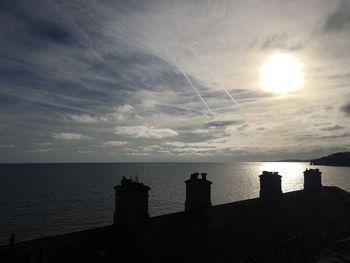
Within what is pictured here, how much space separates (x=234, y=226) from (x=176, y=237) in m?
5.66

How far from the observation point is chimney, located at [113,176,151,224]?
18.8 m

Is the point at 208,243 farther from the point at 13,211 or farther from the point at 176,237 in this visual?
the point at 13,211

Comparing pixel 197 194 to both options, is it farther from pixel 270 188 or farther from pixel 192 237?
pixel 270 188

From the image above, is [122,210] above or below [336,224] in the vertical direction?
above

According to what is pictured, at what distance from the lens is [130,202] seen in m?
18.8

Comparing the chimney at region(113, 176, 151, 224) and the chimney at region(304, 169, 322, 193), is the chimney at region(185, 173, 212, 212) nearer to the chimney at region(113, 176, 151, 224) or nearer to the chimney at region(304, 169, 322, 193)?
the chimney at region(113, 176, 151, 224)

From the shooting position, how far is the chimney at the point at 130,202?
1877 centimetres

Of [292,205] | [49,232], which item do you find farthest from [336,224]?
[49,232]

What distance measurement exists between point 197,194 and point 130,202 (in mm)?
6293

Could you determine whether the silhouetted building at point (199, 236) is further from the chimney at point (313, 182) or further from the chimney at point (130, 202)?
the chimney at point (313, 182)

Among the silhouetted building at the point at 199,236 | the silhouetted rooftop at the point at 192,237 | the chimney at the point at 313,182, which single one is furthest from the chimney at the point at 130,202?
the chimney at the point at 313,182

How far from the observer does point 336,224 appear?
3362 cm

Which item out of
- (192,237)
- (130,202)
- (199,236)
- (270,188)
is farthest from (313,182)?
(130,202)

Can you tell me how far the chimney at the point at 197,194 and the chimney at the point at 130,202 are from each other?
5514mm
